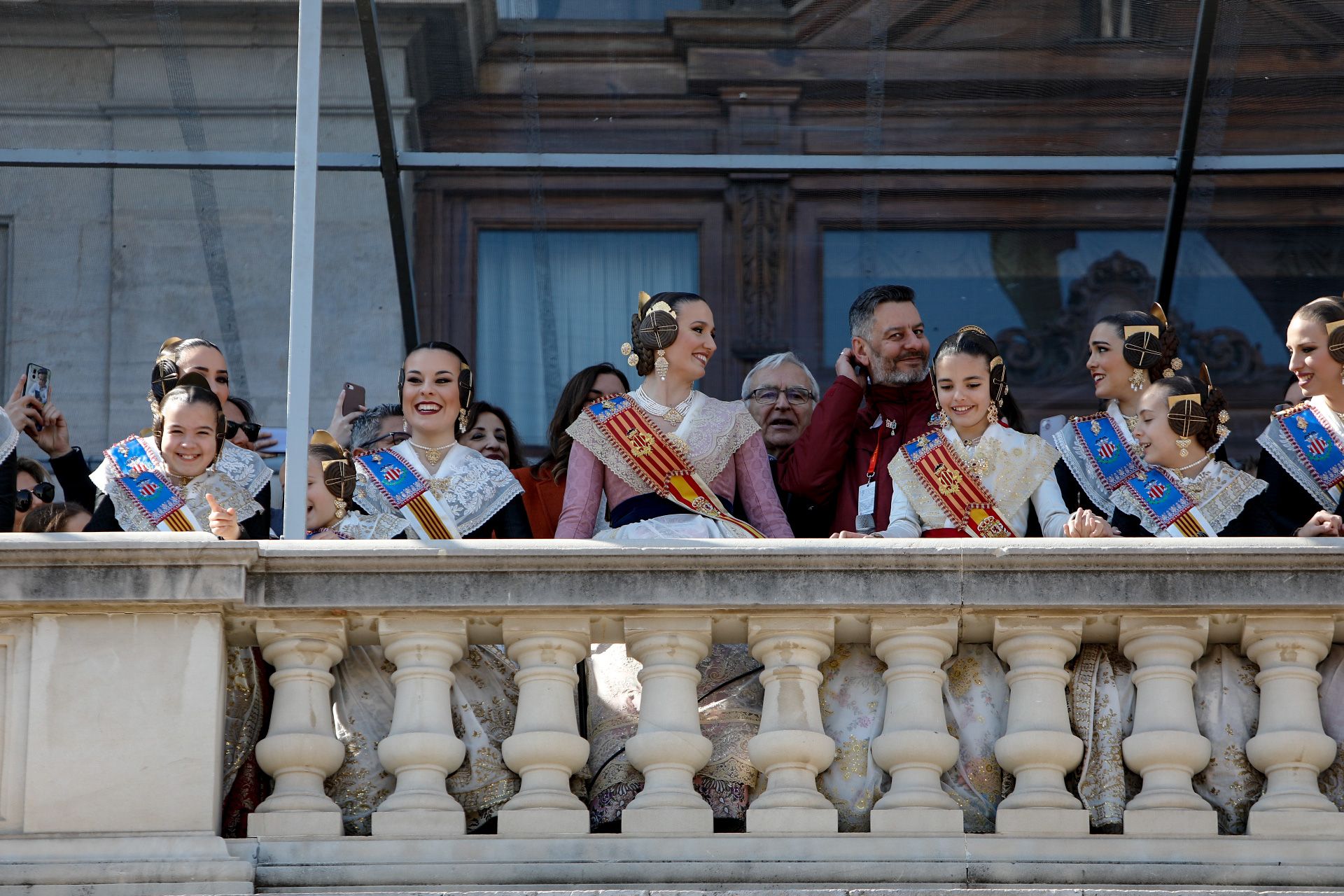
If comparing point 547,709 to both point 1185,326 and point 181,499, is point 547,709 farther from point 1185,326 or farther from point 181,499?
point 1185,326

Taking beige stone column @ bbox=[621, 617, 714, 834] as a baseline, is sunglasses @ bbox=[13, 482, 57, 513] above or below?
above

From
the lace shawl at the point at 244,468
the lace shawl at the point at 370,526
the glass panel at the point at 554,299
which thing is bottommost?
the lace shawl at the point at 370,526

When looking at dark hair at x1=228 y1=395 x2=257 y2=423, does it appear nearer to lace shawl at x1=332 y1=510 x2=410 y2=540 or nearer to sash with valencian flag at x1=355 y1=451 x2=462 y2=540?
sash with valencian flag at x1=355 y1=451 x2=462 y2=540

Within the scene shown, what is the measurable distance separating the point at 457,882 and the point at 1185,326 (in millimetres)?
4357

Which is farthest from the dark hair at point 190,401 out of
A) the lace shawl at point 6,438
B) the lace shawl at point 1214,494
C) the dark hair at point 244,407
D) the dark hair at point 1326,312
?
the dark hair at point 1326,312

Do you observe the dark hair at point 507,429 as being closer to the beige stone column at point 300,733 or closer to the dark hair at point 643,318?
the dark hair at point 643,318

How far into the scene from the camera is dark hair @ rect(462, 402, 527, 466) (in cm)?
732

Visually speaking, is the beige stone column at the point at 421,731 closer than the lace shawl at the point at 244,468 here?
Yes

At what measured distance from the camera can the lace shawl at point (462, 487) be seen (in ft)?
21.2

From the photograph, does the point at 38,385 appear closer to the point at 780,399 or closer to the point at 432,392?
the point at 432,392

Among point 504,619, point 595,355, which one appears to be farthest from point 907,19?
point 504,619

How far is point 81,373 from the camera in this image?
809cm

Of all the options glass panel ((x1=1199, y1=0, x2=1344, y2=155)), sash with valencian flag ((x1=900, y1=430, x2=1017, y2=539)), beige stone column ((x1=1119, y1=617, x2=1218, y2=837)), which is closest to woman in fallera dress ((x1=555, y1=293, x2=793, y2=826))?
sash with valencian flag ((x1=900, y1=430, x2=1017, y2=539))

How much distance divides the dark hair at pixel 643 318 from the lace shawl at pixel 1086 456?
1.13 m
